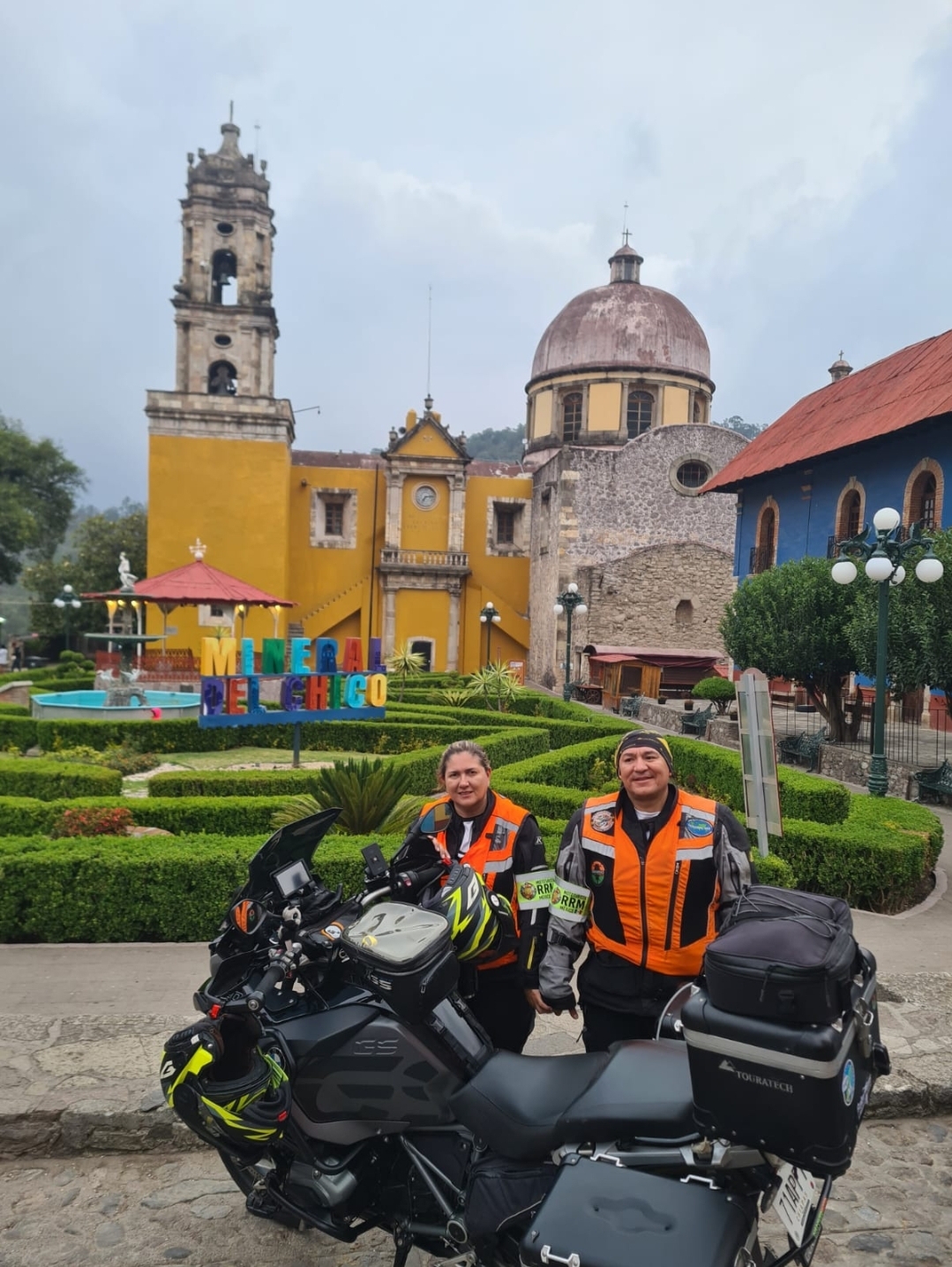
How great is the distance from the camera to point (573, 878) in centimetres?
309

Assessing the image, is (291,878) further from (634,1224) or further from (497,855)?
(634,1224)

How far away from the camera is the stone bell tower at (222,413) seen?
32.3 metres

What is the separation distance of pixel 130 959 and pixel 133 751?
30.3 feet

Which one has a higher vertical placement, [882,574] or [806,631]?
[882,574]

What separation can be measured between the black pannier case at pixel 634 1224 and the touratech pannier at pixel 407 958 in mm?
601

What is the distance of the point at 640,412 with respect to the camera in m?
35.4

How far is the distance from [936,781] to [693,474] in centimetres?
2079

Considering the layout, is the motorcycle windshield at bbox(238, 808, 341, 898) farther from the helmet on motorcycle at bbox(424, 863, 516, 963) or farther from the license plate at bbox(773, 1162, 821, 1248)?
the license plate at bbox(773, 1162, 821, 1248)

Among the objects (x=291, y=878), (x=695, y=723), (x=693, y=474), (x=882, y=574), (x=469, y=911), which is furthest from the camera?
(x=693, y=474)

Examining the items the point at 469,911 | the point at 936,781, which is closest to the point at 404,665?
the point at 936,781

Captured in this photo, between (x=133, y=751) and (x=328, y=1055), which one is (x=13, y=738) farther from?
(x=328, y=1055)

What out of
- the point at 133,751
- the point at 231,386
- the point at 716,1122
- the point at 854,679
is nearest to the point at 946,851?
the point at 716,1122

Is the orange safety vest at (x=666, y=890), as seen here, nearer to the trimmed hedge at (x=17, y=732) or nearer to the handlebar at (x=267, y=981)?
the handlebar at (x=267, y=981)

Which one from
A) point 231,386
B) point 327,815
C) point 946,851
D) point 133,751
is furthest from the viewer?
point 231,386
